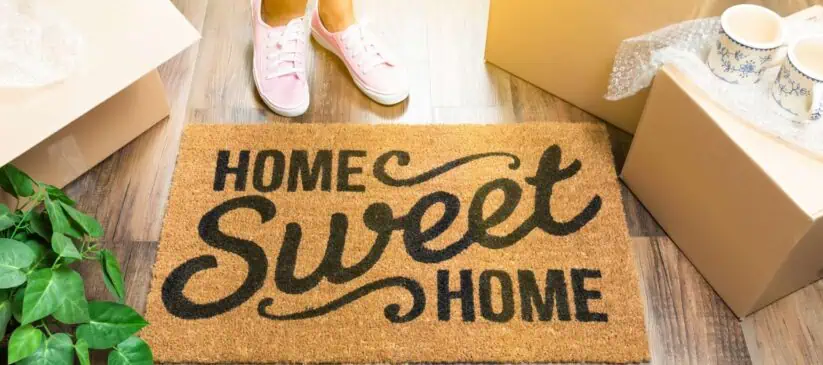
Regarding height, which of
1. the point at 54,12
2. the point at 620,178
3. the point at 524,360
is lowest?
the point at 524,360

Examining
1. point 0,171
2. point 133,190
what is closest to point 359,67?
point 133,190

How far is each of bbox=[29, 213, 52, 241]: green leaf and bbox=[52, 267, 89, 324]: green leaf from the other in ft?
0.27

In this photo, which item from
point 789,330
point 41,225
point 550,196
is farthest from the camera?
point 550,196

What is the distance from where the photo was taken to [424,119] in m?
1.43

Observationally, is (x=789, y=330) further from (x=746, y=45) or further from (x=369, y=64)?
(x=369, y=64)

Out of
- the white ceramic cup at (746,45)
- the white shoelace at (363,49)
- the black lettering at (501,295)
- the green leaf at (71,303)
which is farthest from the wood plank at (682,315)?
the green leaf at (71,303)

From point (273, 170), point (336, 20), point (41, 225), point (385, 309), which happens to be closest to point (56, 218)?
point (41, 225)

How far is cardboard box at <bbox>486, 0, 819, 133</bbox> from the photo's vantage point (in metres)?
1.19

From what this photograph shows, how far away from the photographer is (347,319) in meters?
1.13

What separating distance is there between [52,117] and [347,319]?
1.86ft

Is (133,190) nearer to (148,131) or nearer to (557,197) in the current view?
(148,131)

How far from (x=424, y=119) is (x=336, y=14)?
1.00 feet

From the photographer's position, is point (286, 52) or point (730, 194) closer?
point (730, 194)

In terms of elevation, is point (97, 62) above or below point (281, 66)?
above
